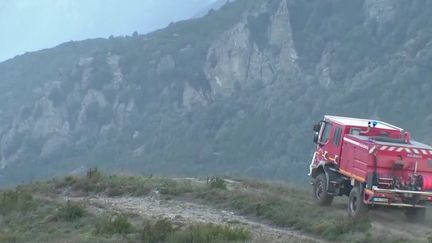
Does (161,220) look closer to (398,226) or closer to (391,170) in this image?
(398,226)

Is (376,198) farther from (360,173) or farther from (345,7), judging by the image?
(345,7)

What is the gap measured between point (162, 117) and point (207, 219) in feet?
258

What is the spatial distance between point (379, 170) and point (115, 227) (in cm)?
682

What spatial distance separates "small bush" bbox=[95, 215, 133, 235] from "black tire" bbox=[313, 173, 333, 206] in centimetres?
744

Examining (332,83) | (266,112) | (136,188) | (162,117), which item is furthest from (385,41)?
(136,188)

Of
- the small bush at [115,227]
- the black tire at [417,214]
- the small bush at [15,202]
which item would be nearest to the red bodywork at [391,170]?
the black tire at [417,214]

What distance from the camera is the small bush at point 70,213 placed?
18.7 m

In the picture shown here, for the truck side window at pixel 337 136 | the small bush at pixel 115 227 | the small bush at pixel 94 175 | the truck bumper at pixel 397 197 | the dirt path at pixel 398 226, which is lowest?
the small bush at pixel 94 175

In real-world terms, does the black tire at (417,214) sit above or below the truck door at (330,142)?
below

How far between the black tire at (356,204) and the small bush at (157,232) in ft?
19.7

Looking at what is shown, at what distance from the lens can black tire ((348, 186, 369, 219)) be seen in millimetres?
20156

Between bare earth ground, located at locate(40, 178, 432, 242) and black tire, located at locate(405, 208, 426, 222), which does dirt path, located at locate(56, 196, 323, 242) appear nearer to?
bare earth ground, located at locate(40, 178, 432, 242)

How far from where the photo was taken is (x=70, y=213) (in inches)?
738

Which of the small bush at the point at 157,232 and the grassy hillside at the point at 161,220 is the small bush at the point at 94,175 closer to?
the grassy hillside at the point at 161,220
